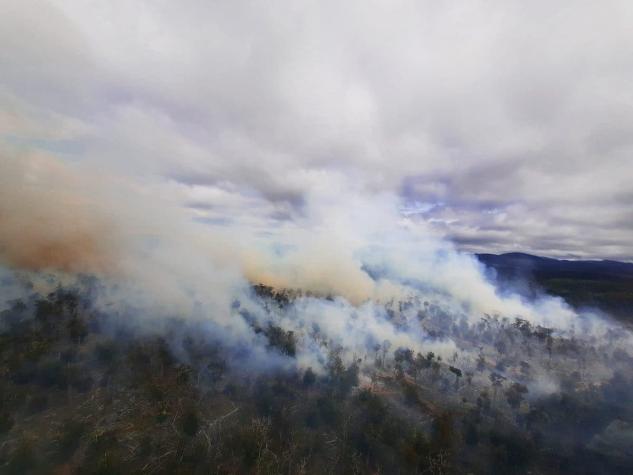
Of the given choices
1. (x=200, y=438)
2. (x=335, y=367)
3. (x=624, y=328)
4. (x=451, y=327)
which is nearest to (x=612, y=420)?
(x=335, y=367)

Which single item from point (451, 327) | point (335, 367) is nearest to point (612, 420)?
point (335, 367)

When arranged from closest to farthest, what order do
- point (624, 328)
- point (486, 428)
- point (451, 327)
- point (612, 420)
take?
point (486, 428)
point (612, 420)
point (451, 327)
point (624, 328)

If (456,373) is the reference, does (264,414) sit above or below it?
below

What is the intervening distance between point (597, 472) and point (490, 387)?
31670 mm

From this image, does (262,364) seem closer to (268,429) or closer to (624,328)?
(268,429)

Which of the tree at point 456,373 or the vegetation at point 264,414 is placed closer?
the vegetation at point 264,414

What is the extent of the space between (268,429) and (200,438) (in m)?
11.2

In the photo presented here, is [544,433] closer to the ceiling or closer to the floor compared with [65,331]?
closer to the floor

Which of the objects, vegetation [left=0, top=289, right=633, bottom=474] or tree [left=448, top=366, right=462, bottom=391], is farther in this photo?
tree [left=448, top=366, right=462, bottom=391]

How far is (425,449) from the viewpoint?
2088 inches

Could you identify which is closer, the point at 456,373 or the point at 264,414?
the point at 264,414

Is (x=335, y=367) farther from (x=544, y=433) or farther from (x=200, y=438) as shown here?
(x=544, y=433)

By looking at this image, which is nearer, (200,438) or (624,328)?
(200,438)

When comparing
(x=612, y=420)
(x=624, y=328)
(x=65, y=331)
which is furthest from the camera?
(x=624, y=328)
